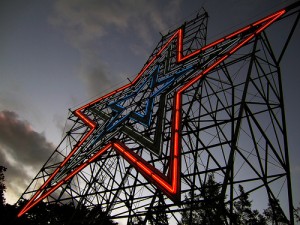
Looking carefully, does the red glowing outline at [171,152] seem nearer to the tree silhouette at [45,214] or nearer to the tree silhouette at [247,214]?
the tree silhouette at [45,214]

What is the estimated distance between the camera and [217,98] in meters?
8.47

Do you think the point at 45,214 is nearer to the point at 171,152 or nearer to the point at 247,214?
the point at 171,152

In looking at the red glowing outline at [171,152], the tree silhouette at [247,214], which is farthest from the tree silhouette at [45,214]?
the tree silhouette at [247,214]

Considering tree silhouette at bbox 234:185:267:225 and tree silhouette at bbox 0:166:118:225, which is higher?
tree silhouette at bbox 234:185:267:225

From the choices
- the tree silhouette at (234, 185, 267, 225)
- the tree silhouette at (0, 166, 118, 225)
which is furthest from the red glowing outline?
the tree silhouette at (234, 185, 267, 225)

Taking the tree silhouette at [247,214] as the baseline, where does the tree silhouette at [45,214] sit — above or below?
below

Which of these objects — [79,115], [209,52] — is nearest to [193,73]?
[209,52]

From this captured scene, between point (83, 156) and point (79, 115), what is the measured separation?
3.18m

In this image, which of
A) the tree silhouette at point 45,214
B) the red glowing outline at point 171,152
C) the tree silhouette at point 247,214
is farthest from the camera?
the tree silhouette at point 247,214

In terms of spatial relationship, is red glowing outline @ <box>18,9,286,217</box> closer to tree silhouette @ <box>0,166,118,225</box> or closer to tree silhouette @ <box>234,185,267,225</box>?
tree silhouette @ <box>0,166,118,225</box>

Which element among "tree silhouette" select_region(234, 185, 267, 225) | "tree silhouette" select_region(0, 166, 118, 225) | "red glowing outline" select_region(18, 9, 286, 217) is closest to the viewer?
"red glowing outline" select_region(18, 9, 286, 217)

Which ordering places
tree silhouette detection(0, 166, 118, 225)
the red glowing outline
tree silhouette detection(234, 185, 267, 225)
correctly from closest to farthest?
the red glowing outline
tree silhouette detection(0, 166, 118, 225)
tree silhouette detection(234, 185, 267, 225)

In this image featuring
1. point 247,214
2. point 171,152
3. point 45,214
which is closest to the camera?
point 171,152

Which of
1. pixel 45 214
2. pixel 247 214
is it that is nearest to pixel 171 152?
pixel 45 214
